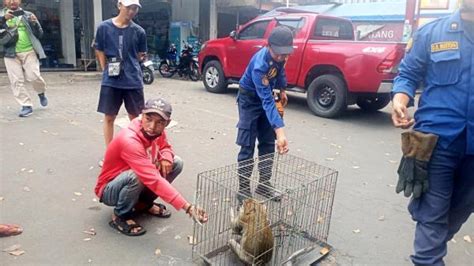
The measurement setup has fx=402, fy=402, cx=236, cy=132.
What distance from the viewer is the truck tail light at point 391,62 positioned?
20.7 feet

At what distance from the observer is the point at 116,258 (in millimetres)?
2674

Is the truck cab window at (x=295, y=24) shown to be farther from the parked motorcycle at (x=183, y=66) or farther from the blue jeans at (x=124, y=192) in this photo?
the blue jeans at (x=124, y=192)

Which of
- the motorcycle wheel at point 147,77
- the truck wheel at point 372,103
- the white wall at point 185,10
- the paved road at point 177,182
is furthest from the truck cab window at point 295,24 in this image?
the white wall at point 185,10

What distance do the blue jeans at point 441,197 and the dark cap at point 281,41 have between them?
1.42 metres

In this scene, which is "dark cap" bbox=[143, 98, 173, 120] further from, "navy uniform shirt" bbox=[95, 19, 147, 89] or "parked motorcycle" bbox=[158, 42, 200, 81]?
"parked motorcycle" bbox=[158, 42, 200, 81]

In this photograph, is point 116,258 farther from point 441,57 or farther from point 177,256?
point 441,57

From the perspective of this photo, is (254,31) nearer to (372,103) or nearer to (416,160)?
(372,103)

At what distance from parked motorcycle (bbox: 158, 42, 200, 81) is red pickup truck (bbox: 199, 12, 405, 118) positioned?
2.89m

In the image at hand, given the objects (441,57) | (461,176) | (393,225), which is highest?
(441,57)

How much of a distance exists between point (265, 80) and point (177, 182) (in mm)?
1474

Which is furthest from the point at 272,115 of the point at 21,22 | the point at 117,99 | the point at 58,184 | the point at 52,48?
the point at 52,48

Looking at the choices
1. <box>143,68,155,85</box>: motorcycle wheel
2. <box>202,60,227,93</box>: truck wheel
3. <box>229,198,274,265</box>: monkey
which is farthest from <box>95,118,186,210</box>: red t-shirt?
<box>143,68,155,85</box>: motorcycle wheel

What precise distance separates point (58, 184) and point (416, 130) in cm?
316

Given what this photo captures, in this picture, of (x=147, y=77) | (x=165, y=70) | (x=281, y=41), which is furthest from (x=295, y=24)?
(x=165, y=70)
